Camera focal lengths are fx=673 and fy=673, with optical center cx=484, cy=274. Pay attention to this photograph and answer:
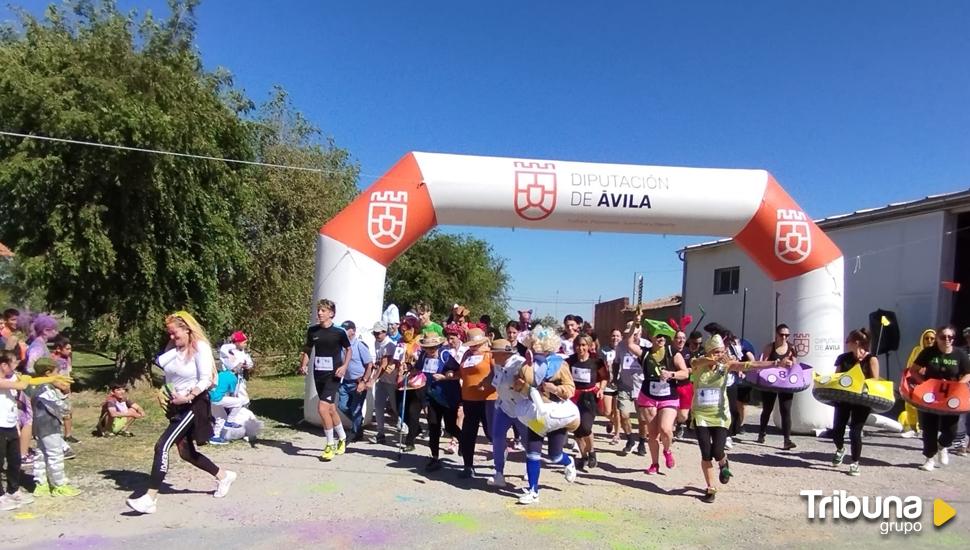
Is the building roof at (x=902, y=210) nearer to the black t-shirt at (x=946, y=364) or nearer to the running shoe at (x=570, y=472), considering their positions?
the black t-shirt at (x=946, y=364)

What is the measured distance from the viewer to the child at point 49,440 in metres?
5.77

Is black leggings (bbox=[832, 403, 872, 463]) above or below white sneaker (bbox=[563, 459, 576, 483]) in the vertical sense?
above

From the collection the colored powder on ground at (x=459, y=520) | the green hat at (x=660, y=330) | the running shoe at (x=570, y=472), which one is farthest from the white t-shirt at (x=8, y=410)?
the green hat at (x=660, y=330)

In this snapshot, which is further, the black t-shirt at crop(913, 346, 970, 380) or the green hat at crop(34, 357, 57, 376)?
the black t-shirt at crop(913, 346, 970, 380)

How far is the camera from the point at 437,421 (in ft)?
23.7

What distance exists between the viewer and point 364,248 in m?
9.11

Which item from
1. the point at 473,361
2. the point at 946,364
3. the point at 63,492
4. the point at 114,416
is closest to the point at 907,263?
the point at 946,364

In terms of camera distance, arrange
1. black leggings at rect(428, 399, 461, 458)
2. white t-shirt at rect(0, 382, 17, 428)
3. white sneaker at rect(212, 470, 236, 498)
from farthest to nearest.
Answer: black leggings at rect(428, 399, 461, 458)
white sneaker at rect(212, 470, 236, 498)
white t-shirt at rect(0, 382, 17, 428)

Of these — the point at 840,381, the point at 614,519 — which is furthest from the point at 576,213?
the point at 614,519

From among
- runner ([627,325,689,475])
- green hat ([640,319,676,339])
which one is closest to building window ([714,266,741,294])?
green hat ([640,319,676,339])

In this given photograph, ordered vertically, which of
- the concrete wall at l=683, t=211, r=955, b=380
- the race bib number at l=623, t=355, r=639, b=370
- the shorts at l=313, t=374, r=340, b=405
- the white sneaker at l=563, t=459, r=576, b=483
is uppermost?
the concrete wall at l=683, t=211, r=955, b=380

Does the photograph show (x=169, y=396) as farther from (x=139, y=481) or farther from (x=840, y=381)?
(x=840, y=381)

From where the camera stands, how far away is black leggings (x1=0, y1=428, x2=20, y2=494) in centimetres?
545

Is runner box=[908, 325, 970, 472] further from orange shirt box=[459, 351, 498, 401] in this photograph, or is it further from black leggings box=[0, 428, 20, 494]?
black leggings box=[0, 428, 20, 494]
